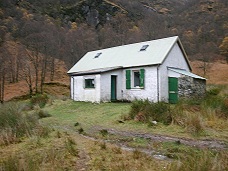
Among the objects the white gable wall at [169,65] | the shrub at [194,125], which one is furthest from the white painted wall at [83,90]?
the shrub at [194,125]

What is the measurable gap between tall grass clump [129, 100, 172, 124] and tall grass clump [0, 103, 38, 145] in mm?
4479

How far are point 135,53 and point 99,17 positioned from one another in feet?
169

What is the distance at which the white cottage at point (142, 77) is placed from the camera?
17.9 m

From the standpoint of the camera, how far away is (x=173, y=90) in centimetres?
1798

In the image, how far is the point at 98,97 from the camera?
19.8m

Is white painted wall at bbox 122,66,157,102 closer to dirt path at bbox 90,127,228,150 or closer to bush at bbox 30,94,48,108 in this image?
bush at bbox 30,94,48,108

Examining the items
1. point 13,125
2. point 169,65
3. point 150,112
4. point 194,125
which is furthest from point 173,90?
point 13,125

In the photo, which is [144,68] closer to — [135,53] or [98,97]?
[135,53]

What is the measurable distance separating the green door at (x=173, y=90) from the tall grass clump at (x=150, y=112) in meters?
6.26

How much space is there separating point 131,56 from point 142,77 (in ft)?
9.39

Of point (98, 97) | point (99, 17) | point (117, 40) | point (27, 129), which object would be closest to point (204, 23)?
point (117, 40)

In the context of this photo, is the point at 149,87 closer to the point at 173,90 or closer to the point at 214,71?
the point at 173,90

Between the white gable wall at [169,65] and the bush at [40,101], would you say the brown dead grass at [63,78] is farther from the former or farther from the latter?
the white gable wall at [169,65]

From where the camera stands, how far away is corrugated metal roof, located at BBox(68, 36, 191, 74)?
18.8 m
